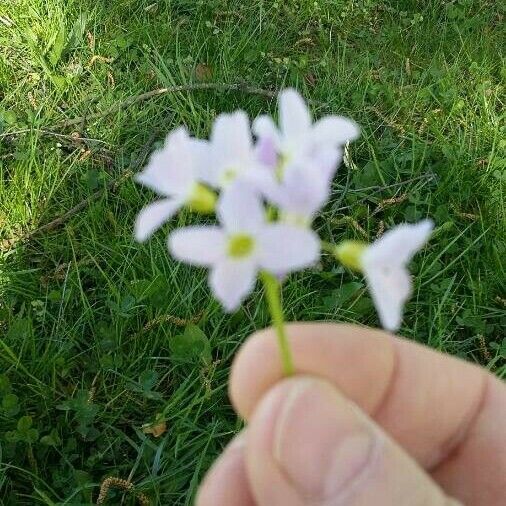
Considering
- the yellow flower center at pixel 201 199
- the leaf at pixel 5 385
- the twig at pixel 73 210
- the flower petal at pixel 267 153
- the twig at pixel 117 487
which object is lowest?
the twig at pixel 117 487

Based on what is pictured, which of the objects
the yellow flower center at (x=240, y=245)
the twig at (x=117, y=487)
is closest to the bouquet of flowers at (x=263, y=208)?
the yellow flower center at (x=240, y=245)

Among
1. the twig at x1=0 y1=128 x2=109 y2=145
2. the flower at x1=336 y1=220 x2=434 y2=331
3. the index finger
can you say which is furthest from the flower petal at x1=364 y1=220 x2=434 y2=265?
the twig at x1=0 y1=128 x2=109 y2=145

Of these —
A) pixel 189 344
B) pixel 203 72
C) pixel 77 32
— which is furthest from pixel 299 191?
pixel 77 32

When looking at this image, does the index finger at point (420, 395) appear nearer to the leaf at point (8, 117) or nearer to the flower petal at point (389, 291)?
the flower petal at point (389, 291)

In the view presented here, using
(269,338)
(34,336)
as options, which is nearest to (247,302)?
(34,336)

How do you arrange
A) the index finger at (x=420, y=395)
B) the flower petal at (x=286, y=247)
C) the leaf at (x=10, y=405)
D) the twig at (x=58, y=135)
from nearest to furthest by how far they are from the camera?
the flower petal at (x=286, y=247) < the index finger at (x=420, y=395) < the leaf at (x=10, y=405) < the twig at (x=58, y=135)

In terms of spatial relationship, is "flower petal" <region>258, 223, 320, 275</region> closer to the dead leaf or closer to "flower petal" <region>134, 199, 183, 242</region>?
"flower petal" <region>134, 199, 183, 242</region>

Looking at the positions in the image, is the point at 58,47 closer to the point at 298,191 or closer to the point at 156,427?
the point at 156,427

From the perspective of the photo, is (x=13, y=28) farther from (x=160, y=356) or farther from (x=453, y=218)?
(x=453, y=218)
